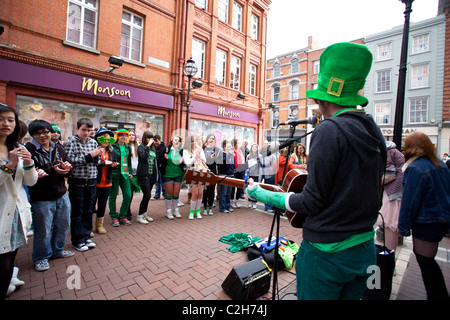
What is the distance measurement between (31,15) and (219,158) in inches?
303

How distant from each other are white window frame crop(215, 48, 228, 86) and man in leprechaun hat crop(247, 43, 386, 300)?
42.1ft

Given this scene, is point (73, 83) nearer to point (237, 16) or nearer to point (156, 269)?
point (156, 269)

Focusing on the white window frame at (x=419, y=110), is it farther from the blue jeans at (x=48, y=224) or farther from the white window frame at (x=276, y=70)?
the blue jeans at (x=48, y=224)

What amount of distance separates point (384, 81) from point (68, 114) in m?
25.9

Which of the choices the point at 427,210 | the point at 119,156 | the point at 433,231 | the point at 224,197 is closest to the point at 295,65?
the point at 224,197

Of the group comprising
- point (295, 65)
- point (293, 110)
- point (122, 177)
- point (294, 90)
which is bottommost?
point (122, 177)

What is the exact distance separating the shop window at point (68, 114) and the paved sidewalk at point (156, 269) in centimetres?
517

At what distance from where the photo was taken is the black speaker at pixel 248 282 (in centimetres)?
255

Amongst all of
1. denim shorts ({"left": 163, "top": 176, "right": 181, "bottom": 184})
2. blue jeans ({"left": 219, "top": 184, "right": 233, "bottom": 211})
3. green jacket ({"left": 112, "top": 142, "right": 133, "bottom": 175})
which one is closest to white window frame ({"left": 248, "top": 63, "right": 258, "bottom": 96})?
blue jeans ({"left": 219, "top": 184, "right": 233, "bottom": 211})

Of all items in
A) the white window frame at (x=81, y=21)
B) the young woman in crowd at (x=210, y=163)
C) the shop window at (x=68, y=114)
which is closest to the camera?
the young woman in crowd at (x=210, y=163)

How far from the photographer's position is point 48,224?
3209mm

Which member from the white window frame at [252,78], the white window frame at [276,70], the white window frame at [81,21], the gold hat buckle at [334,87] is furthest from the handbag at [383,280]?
the white window frame at [276,70]

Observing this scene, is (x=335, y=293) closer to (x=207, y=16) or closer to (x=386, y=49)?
(x=207, y=16)

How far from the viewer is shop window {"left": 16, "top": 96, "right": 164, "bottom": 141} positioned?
289 inches
